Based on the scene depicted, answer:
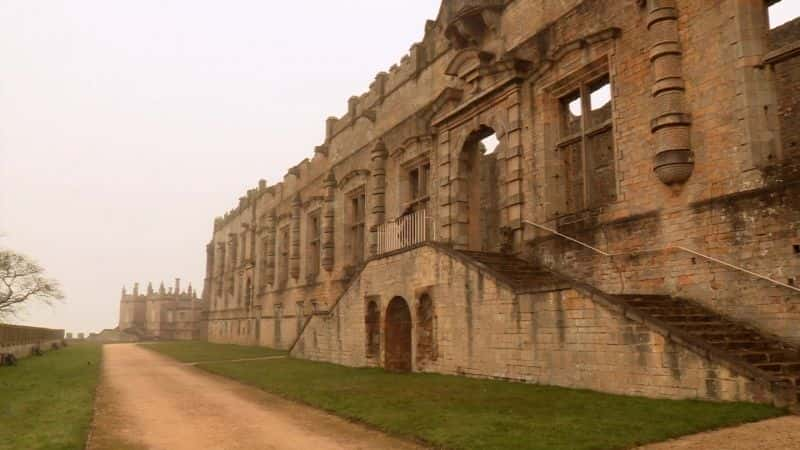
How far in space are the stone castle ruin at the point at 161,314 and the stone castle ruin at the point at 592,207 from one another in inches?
1920

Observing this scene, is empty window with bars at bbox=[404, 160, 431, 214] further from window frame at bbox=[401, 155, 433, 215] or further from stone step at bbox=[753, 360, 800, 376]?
stone step at bbox=[753, 360, 800, 376]

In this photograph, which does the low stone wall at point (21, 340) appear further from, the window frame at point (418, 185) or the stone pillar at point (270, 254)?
the window frame at point (418, 185)

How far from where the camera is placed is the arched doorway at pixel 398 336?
14992 mm

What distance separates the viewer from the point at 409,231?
55.7 feet

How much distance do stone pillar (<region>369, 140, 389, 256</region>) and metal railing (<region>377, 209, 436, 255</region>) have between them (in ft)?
11.1

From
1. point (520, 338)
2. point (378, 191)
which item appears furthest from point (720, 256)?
point (378, 191)

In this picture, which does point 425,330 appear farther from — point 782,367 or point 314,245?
point 314,245

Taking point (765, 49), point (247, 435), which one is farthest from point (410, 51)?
point (247, 435)

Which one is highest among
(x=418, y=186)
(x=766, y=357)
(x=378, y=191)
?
(x=378, y=191)

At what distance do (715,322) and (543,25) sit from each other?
8.43 m

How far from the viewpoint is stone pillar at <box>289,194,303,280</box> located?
1154 inches

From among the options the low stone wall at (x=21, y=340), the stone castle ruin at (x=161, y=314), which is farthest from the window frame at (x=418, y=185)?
the stone castle ruin at (x=161, y=314)

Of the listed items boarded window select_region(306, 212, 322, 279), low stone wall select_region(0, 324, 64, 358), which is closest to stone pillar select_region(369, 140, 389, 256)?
boarded window select_region(306, 212, 322, 279)

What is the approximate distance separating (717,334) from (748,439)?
3.15 m
